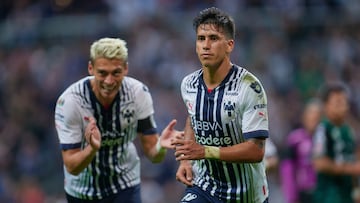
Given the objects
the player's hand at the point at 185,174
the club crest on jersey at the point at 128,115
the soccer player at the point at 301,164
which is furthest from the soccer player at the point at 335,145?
the player's hand at the point at 185,174

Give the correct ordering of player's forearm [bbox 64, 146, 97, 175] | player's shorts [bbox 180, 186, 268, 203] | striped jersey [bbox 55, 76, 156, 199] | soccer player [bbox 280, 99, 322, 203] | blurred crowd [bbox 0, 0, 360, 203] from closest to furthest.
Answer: player's shorts [bbox 180, 186, 268, 203], player's forearm [bbox 64, 146, 97, 175], striped jersey [bbox 55, 76, 156, 199], soccer player [bbox 280, 99, 322, 203], blurred crowd [bbox 0, 0, 360, 203]

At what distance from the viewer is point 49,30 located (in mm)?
20000

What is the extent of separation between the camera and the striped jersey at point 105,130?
9.60 metres

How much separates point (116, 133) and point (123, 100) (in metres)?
0.29

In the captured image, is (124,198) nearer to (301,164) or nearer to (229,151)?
(229,151)

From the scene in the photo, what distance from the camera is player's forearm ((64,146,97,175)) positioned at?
924cm

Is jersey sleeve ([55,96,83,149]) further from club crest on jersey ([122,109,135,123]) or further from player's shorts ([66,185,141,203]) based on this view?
player's shorts ([66,185,141,203])

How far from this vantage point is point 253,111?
27.9ft

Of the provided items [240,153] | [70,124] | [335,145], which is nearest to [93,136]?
[70,124]

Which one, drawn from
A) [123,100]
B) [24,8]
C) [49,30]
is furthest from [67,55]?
[123,100]

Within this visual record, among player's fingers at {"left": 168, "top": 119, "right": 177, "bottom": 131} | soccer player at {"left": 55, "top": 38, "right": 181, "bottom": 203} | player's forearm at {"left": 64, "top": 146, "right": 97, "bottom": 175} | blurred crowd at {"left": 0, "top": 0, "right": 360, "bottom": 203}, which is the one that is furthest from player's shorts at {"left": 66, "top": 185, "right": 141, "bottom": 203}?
blurred crowd at {"left": 0, "top": 0, "right": 360, "bottom": 203}

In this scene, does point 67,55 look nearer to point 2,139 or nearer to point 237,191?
point 2,139

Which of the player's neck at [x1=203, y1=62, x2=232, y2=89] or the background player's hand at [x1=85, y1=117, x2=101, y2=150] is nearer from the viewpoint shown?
the player's neck at [x1=203, y1=62, x2=232, y2=89]

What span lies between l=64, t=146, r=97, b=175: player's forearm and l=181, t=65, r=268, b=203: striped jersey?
0.91m
